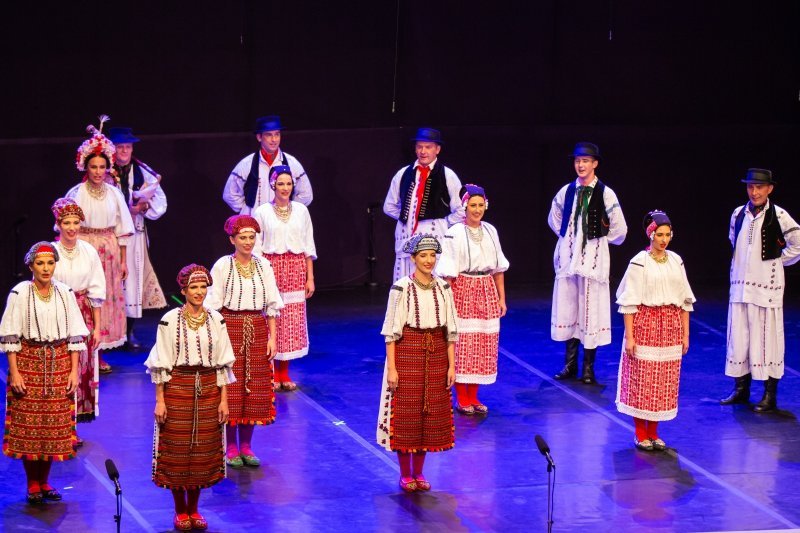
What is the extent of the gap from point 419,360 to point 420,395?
0.60 ft

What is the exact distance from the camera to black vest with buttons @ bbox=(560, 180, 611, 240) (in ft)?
30.4

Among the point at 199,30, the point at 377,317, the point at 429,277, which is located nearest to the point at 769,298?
the point at 429,277

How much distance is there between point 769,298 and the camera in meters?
8.73

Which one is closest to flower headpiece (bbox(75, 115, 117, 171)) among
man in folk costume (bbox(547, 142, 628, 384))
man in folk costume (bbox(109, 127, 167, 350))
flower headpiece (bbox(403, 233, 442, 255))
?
man in folk costume (bbox(109, 127, 167, 350))

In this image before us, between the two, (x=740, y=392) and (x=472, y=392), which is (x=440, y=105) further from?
(x=740, y=392)

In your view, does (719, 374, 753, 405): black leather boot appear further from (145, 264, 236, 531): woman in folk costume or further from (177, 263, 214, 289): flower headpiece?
(177, 263, 214, 289): flower headpiece

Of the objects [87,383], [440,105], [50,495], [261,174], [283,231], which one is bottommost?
[50,495]

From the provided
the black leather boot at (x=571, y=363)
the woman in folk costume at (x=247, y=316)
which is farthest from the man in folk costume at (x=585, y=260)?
the woman in folk costume at (x=247, y=316)

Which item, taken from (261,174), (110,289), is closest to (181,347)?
(110,289)

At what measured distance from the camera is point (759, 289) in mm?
8734

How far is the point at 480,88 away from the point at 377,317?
259 cm

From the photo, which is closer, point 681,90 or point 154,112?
point 154,112

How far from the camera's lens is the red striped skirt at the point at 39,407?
6.75m

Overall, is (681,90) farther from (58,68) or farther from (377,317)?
(58,68)
